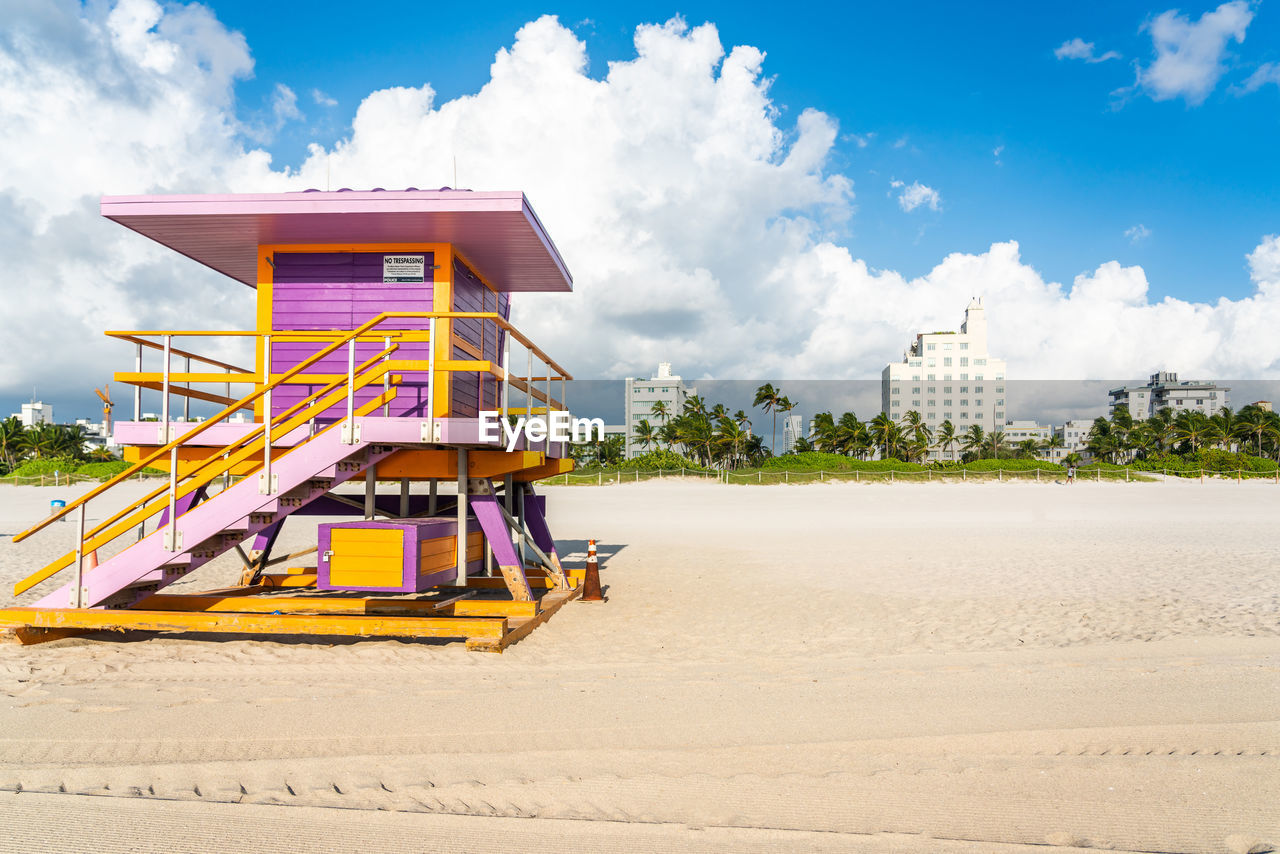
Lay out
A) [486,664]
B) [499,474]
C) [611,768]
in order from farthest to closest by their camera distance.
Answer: [499,474] < [486,664] < [611,768]

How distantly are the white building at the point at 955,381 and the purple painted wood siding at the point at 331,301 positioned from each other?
5808 inches

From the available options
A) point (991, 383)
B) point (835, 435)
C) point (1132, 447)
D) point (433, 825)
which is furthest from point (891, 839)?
point (991, 383)

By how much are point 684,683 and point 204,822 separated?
363cm

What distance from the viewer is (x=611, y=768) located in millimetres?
4648

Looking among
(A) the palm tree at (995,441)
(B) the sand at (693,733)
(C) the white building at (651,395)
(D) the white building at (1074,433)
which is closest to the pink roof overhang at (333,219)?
(B) the sand at (693,733)

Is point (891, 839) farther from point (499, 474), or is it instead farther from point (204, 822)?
point (499, 474)

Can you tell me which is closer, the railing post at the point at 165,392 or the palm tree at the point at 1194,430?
the railing post at the point at 165,392

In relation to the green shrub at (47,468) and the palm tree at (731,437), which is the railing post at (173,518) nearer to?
the green shrub at (47,468)

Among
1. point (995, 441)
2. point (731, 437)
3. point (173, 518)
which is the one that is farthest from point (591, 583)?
point (995, 441)

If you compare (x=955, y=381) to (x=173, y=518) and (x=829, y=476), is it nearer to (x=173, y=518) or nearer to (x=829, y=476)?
(x=829, y=476)

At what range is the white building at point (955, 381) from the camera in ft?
487

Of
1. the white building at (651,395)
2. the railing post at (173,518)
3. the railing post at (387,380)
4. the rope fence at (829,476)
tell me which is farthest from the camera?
the white building at (651,395)

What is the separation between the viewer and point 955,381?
491ft

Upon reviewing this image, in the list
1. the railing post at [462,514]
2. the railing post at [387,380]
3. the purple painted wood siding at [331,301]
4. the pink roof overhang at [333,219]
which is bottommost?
the railing post at [462,514]
